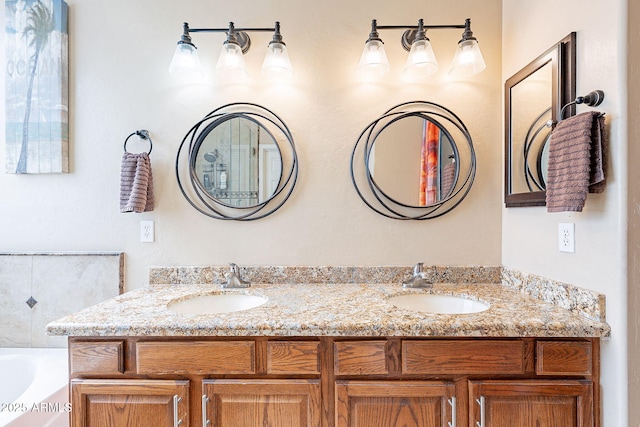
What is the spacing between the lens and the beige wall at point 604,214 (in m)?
1.03

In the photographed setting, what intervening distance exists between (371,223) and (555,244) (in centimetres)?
79

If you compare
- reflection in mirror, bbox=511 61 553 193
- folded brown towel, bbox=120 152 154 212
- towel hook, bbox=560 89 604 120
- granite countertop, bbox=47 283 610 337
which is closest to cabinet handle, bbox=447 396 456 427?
granite countertop, bbox=47 283 610 337

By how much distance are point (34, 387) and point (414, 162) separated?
78.6 inches

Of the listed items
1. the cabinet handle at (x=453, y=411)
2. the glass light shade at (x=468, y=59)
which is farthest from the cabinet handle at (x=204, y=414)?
the glass light shade at (x=468, y=59)

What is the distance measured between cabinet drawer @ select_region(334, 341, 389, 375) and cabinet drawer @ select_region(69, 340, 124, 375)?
74 cm

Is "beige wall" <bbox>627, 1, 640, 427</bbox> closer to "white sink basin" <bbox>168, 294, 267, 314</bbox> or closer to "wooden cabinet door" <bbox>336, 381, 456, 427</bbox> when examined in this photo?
"wooden cabinet door" <bbox>336, 381, 456, 427</bbox>

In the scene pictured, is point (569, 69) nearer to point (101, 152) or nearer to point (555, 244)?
point (555, 244)

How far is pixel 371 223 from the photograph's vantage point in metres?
1.73

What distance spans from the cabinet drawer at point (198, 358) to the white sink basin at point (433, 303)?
68 centimetres

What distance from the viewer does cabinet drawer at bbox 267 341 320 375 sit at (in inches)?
44.2

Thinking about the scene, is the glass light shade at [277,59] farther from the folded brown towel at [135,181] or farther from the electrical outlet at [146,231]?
the electrical outlet at [146,231]

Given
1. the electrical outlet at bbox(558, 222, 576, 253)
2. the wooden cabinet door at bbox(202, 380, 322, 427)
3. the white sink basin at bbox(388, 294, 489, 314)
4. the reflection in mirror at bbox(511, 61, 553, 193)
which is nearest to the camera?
the wooden cabinet door at bbox(202, 380, 322, 427)

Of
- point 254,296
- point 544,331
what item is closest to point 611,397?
point 544,331

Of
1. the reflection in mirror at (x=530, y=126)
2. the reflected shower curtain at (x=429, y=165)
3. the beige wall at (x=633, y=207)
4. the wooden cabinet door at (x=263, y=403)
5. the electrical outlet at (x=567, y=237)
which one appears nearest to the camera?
the beige wall at (x=633, y=207)
